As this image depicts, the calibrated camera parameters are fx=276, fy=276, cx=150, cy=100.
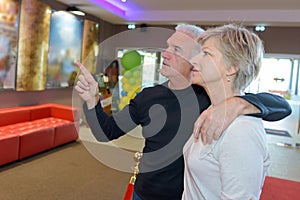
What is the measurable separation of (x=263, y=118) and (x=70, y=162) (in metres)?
3.53

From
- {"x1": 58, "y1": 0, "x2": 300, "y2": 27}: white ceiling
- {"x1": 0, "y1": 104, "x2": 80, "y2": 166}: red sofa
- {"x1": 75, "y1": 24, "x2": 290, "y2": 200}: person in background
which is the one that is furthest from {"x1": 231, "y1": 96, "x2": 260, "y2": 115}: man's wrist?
{"x1": 58, "y1": 0, "x2": 300, "y2": 27}: white ceiling

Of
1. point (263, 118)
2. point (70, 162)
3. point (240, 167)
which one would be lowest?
point (70, 162)

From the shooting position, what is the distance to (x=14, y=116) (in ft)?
14.2

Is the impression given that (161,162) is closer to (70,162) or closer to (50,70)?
(70,162)

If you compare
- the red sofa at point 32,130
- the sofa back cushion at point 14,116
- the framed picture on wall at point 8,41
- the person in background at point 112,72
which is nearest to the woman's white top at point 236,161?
the red sofa at point 32,130

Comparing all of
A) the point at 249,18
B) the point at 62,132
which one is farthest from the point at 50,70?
the point at 249,18

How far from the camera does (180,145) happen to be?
118cm

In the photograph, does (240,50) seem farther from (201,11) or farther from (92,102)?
(201,11)

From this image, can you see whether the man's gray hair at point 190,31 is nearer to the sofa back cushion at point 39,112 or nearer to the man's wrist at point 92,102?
the man's wrist at point 92,102

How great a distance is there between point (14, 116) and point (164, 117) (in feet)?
12.4

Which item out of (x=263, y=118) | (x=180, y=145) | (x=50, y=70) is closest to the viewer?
(x=263, y=118)

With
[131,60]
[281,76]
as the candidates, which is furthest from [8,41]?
[281,76]

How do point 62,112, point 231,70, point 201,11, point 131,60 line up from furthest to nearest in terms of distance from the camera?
point 201,11 < point 62,112 < point 131,60 < point 231,70

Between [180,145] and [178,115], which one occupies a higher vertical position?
[178,115]
